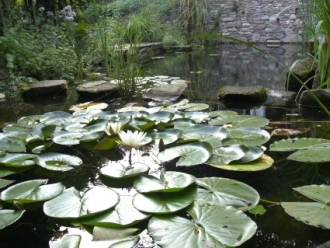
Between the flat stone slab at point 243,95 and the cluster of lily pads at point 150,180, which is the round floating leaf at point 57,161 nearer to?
the cluster of lily pads at point 150,180

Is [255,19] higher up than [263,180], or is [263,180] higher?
[255,19]

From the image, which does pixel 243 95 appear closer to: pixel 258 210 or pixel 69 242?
pixel 258 210

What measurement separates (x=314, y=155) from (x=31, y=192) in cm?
130

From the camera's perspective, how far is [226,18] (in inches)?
364

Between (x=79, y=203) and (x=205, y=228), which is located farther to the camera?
(x=79, y=203)

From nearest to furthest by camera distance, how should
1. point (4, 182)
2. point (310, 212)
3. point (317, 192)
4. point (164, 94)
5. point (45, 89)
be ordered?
point (310, 212), point (317, 192), point (4, 182), point (164, 94), point (45, 89)

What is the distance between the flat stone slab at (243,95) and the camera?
312 centimetres

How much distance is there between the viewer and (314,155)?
1688mm

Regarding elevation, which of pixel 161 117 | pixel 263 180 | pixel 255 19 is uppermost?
pixel 255 19

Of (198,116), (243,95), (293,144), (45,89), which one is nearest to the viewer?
(293,144)

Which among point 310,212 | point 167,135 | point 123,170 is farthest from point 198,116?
point 310,212

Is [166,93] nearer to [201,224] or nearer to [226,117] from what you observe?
Result: [226,117]

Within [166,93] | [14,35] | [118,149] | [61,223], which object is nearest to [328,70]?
[166,93]

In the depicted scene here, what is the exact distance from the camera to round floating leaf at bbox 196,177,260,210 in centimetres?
128
